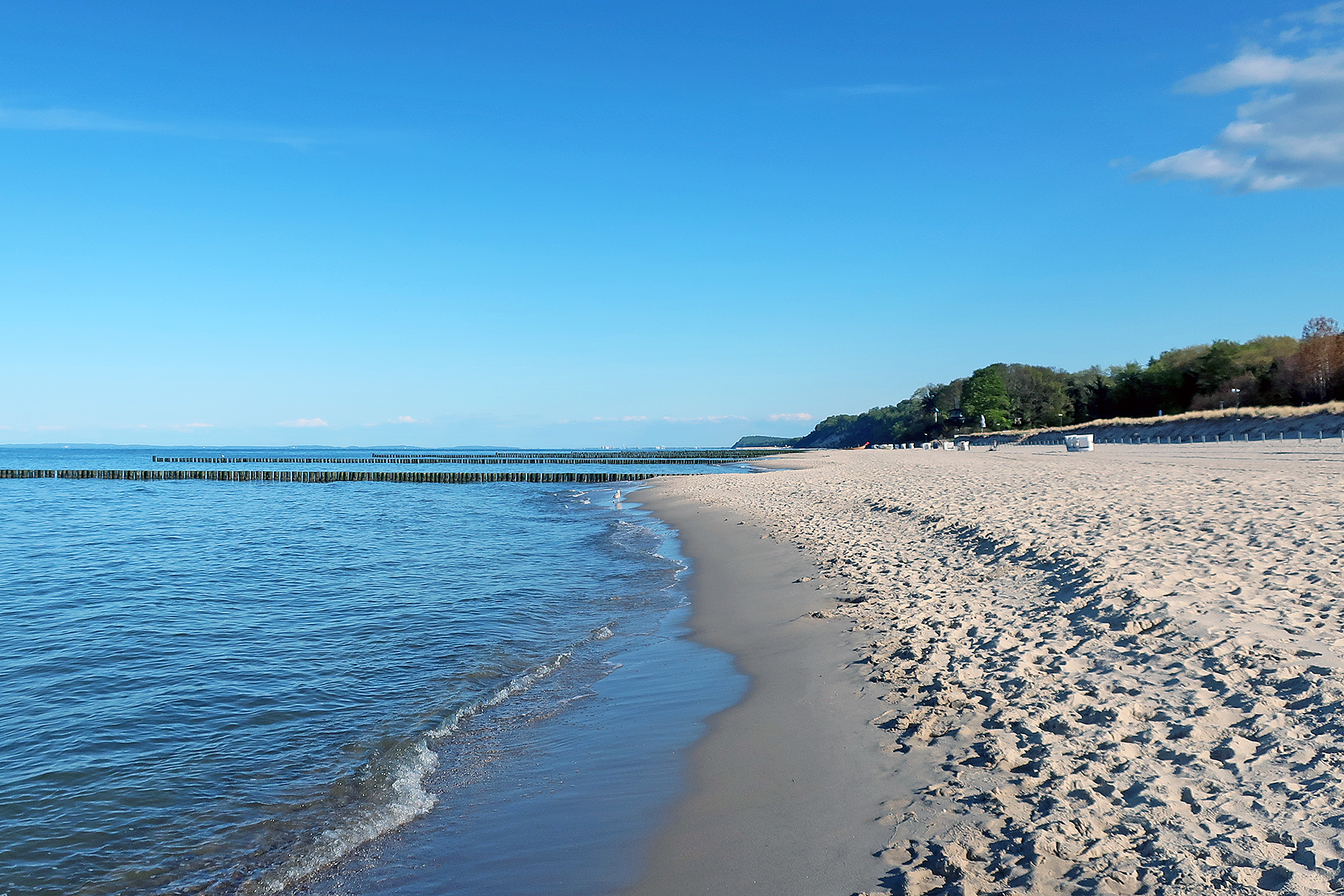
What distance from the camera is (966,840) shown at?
3818mm

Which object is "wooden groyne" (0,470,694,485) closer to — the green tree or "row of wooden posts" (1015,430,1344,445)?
"row of wooden posts" (1015,430,1344,445)

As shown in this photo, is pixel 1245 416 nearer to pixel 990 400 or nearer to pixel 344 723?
pixel 990 400

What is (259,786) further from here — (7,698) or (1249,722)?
(1249,722)

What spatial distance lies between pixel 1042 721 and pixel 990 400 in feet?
348

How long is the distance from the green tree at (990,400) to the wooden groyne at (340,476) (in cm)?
5814

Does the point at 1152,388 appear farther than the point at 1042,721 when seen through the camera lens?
Yes

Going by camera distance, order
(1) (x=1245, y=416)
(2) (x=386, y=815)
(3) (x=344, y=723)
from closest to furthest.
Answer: (2) (x=386, y=815) → (3) (x=344, y=723) → (1) (x=1245, y=416)

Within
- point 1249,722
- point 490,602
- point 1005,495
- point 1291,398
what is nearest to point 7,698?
point 490,602

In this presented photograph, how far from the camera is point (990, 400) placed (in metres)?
102

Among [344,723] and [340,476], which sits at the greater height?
[340,476]

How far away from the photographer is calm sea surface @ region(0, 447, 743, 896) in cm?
467

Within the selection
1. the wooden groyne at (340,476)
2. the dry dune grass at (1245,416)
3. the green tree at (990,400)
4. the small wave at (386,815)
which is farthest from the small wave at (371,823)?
the green tree at (990,400)

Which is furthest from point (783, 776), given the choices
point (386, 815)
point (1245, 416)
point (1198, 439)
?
point (1245, 416)

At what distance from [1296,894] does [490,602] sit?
1091 cm
